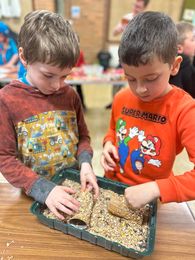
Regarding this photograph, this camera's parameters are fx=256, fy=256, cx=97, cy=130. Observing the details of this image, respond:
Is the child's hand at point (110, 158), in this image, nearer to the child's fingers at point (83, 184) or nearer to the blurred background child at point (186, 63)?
the child's fingers at point (83, 184)

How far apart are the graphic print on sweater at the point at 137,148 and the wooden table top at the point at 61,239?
178 mm

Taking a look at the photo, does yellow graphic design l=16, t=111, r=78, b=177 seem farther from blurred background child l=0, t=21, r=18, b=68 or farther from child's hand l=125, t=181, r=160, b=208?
blurred background child l=0, t=21, r=18, b=68

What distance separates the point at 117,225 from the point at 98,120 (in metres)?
2.85

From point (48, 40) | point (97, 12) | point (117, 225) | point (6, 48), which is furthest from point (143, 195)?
point (97, 12)

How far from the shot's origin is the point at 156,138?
2.98 feet

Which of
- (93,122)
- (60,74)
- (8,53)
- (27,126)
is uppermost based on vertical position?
(60,74)

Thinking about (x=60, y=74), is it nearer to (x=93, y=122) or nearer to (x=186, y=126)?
(x=186, y=126)

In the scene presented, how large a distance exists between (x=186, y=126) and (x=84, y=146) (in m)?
0.42

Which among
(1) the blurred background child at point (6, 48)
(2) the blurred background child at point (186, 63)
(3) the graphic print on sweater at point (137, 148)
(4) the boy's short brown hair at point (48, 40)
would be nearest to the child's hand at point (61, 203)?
(3) the graphic print on sweater at point (137, 148)

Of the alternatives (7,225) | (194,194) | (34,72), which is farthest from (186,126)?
(7,225)

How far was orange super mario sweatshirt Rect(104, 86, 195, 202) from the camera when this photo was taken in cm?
74

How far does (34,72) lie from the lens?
85 cm

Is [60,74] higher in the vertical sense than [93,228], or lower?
higher

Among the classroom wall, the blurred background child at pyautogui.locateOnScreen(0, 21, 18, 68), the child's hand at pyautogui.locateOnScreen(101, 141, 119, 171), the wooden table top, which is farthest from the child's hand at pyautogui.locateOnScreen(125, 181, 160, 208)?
the classroom wall
